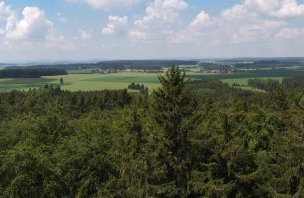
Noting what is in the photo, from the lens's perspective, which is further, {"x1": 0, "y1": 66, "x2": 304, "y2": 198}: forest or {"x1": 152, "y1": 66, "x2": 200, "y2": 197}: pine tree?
{"x1": 152, "y1": 66, "x2": 200, "y2": 197}: pine tree

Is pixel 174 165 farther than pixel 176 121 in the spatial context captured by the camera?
No

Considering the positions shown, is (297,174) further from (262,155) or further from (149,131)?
(149,131)

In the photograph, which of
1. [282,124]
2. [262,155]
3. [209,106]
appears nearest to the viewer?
[262,155]

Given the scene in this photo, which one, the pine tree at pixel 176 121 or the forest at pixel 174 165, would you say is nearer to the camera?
the forest at pixel 174 165

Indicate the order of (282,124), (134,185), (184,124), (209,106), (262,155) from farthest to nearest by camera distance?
(209,106) → (282,124) → (262,155) → (184,124) → (134,185)

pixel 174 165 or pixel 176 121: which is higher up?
pixel 176 121

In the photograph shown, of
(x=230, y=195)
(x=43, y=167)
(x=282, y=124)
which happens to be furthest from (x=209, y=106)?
→ (x=43, y=167)

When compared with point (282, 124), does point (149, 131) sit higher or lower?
higher

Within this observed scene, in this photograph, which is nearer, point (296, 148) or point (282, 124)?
point (296, 148)

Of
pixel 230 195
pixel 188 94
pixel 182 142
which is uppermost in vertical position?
pixel 188 94

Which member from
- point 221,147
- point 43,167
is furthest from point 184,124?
point 43,167

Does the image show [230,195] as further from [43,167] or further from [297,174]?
[43,167]
